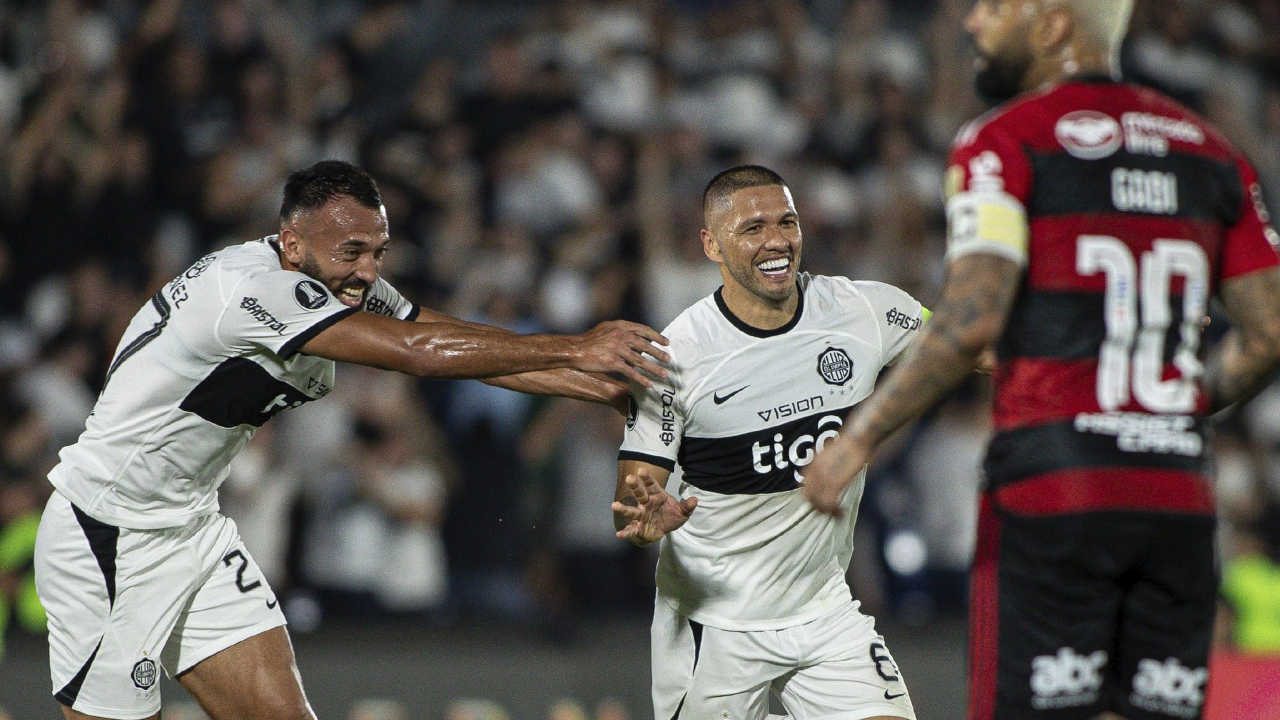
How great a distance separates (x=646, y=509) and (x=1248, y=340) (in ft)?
6.68

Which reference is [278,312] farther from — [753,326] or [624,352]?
[753,326]

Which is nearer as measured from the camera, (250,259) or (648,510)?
(648,510)

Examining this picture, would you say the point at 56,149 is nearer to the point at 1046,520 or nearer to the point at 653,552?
the point at 653,552

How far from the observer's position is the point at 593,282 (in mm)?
10680

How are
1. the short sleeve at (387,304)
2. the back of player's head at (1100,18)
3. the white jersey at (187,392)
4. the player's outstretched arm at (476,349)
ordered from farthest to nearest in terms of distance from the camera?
the short sleeve at (387,304) < the white jersey at (187,392) < the player's outstretched arm at (476,349) < the back of player's head at (1100,18)

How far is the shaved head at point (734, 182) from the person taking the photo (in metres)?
5.69

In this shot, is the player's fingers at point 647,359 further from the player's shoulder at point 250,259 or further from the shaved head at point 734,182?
the player's shoulder at point 250,259

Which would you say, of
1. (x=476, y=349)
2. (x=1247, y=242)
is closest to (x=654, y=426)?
(x=476, y=349)

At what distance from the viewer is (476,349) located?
16.6 ft

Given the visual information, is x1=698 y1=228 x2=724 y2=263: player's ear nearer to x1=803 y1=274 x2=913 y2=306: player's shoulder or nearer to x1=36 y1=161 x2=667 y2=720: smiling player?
x1=803 y1=274 x2=913 y2=306: player's shoulder

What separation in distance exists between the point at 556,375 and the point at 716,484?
0.75 m

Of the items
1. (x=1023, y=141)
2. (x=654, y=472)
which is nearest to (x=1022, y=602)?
(x=1023, y=141)

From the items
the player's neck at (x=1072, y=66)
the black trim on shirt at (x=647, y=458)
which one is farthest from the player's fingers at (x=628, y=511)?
the player's neck at (x=1072, y=66)

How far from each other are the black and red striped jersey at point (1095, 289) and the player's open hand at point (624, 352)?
66.1 inches
